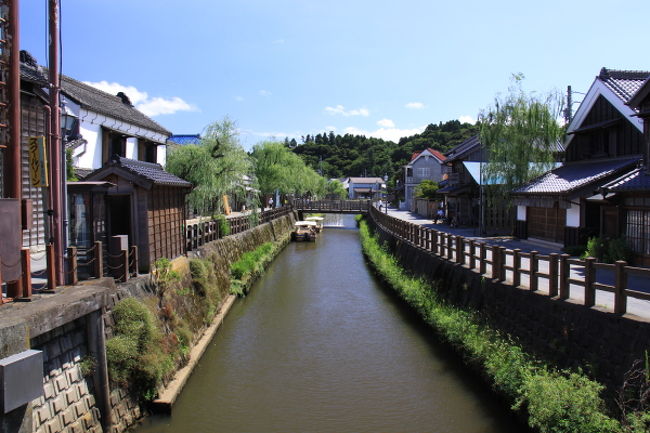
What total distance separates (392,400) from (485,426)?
206cm

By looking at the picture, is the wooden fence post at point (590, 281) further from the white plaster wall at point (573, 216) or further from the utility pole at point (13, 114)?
the white plaster wall at point (573, 216)

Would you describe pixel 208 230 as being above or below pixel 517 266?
above

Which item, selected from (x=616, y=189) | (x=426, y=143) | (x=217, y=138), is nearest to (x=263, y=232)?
(x=217, y=138)

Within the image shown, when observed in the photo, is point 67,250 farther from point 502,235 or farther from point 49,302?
point 502,235

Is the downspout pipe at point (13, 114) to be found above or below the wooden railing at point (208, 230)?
above

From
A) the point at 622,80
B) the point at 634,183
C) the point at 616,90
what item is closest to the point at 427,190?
the point at 622,80

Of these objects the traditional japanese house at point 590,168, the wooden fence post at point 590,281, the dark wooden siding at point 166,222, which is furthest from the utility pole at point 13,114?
the traditional japanese house at point 590,168

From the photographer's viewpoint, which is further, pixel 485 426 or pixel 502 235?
pixel 502 235

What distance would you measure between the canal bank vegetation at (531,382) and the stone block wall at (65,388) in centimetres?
716

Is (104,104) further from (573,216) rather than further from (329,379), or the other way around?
(573,216)

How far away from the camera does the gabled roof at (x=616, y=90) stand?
18141 mm

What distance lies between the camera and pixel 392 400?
33.6ft

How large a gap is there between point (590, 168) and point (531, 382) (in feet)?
50.4

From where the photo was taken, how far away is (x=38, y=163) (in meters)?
8.34
